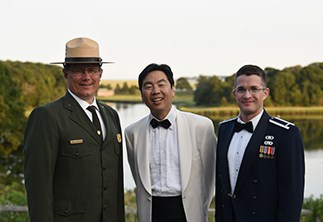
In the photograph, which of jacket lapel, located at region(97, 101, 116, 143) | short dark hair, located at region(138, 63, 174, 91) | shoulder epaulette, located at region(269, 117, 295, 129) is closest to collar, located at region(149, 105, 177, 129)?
short dark hair, located at region(138, 63, 174, 91)

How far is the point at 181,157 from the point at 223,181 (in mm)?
378

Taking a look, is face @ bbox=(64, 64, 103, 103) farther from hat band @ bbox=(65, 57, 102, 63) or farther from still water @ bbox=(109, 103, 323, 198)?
still water @ bbox=(109, 103, 323, 198)

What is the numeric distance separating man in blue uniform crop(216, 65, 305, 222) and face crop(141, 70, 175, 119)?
509 mm

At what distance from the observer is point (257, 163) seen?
3049 mm

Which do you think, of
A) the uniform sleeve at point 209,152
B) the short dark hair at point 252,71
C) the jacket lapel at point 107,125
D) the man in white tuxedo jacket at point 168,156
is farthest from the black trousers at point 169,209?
the short dark hair at point 252,71

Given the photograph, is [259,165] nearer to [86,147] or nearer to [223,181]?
[223,181]

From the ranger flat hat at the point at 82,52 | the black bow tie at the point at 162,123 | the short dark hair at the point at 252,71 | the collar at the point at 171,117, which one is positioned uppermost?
the ranger flat hat at the point at 82,52

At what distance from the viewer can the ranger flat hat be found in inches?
123

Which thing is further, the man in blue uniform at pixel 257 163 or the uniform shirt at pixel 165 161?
the uniform shirt at pixel 165 161

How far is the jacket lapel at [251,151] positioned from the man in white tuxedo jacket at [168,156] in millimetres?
482

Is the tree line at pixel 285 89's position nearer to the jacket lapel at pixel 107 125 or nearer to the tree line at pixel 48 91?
the tree line at pixel 48 91

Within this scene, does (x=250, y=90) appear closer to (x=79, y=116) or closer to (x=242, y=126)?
(x=242, y=126)

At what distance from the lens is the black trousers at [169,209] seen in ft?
11.4

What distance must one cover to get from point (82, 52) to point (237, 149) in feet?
3.83
